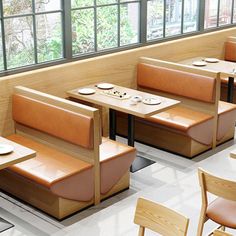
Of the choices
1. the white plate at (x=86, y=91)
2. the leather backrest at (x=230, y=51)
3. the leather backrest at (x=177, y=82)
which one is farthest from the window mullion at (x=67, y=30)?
the leather backrest at (x=230, y=51)

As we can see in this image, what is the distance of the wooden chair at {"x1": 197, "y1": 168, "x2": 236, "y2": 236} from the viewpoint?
345 centimetres

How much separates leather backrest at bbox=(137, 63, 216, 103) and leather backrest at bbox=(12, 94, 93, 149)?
1.70 meters

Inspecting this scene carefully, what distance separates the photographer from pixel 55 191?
4.28 meters

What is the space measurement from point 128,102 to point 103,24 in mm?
1272

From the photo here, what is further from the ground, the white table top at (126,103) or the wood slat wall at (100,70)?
the wood slat wall at (100,70)

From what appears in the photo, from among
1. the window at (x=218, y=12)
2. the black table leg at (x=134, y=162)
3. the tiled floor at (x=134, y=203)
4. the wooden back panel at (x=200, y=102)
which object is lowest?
the tiled floor at (x=134, y=203)

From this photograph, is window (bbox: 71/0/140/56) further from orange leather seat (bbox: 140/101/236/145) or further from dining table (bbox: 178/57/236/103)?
orange leather seat (bbox: 140/101/236/145)

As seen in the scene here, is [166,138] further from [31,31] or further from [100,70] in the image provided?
[31,31]

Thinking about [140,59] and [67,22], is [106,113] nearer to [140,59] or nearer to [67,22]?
[140,59]

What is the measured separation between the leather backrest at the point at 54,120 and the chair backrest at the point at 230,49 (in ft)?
11.9

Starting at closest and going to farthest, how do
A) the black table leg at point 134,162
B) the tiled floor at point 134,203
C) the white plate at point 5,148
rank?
the white plate at point 5,148 → the tiled floor at point 134,203 → the black table leg at point 134,162

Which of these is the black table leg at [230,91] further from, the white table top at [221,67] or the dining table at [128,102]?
the dining table at [128,102]

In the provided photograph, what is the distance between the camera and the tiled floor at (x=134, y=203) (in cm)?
429

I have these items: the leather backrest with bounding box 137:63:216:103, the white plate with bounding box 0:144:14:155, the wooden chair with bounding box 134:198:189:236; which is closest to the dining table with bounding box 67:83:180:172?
the leather backrest with bounding box 137:63:216:103
